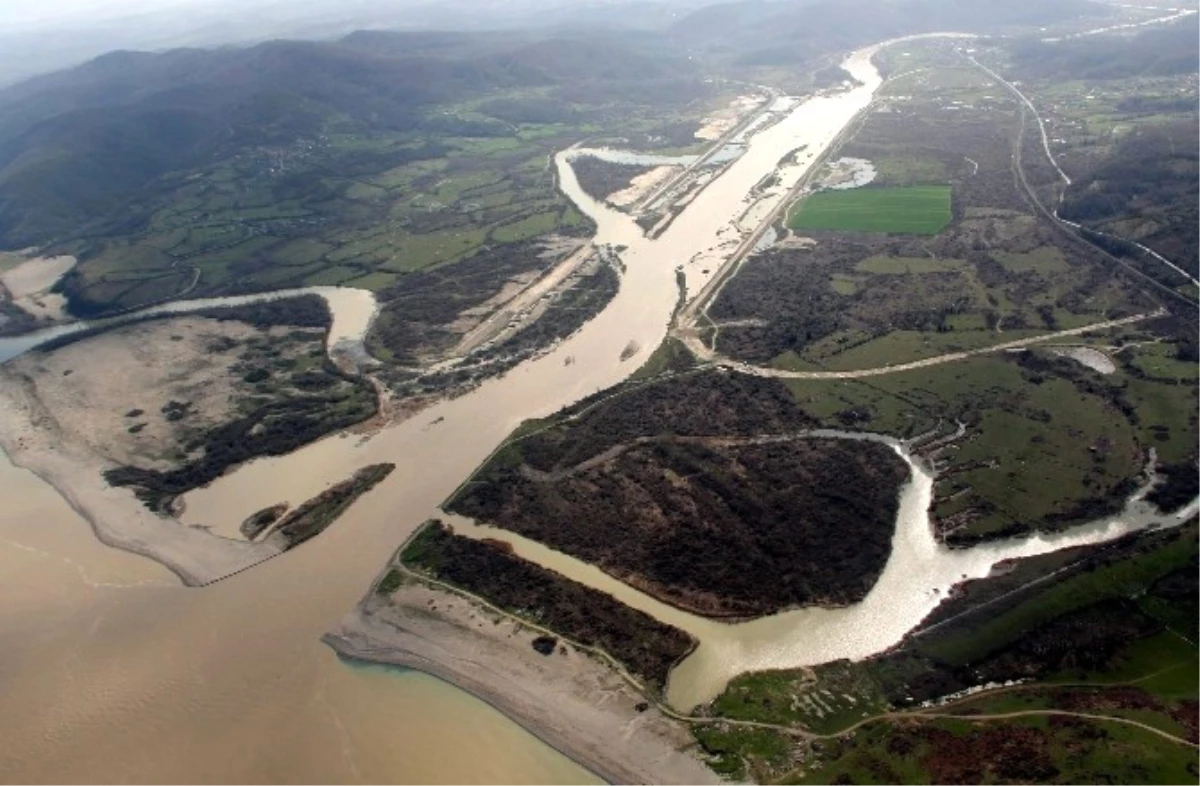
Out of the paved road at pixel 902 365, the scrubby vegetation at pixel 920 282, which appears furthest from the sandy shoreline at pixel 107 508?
the scrubby vegetation at pixel 920 282

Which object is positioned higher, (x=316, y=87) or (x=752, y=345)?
(x=316, y=87)

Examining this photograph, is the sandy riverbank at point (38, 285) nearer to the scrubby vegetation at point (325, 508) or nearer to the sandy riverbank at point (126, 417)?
Result: the sandy riverbank at point (126, 417)

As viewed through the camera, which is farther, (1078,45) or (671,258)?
(1078,45)

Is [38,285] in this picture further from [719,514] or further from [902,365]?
[902,365]

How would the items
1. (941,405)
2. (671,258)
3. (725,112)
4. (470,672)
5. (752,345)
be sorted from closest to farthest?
(470,672) < (941,405) < (752,345) < (671,258) < (725,112)

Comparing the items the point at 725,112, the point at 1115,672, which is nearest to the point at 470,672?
the point at 1115,672

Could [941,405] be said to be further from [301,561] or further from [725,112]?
[725,112]
